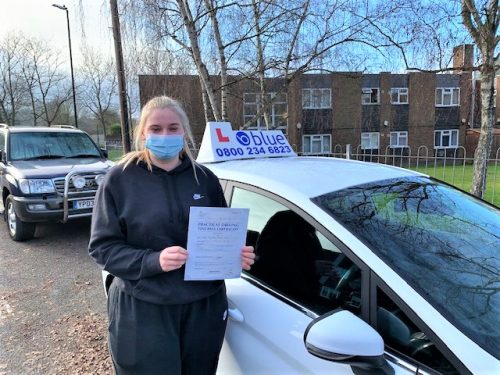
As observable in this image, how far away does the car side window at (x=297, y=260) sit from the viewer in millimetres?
1792

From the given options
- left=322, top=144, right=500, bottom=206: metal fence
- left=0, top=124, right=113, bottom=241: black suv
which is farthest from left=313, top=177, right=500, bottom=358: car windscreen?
left=0, top=124, right=113, bottom=241: black suv

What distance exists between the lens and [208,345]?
74.7 inches

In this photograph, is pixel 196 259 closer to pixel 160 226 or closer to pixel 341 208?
pixel 160 226

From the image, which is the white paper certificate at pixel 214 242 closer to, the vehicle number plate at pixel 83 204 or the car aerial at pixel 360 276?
the car aerial at pixel 360 276

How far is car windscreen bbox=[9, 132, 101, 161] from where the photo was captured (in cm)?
765

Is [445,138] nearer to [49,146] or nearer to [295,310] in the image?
[49,146]

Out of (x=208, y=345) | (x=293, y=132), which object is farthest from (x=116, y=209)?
(x=293, y=132)

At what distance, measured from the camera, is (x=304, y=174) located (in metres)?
2.28

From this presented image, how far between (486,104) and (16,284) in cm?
598

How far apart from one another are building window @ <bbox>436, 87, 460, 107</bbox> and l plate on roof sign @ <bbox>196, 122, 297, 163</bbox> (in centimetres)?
2824

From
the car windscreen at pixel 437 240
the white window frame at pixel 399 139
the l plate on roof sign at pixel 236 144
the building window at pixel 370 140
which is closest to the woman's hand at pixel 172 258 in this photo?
the car windscreen at pixel 437 240

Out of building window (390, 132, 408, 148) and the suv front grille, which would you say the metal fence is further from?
the suv front grille

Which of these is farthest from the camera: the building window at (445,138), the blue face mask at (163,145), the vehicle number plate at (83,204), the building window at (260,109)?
the building window at (445,138)

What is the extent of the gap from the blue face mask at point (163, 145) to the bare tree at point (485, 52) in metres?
4.29
